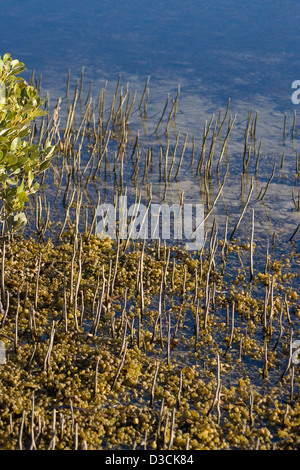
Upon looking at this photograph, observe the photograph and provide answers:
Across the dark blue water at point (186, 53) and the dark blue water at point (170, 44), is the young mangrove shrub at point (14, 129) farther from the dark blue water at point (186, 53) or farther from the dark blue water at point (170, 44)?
the dark blue water at point (170, 44)

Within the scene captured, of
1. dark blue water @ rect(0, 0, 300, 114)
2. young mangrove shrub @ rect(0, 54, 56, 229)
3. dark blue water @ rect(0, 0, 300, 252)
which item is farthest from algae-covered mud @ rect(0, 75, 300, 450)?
dark blue water @ rect(0, 0, 300, 114)

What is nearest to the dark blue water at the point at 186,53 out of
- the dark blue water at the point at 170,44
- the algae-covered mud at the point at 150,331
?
the dark blue water at the point at 170,44

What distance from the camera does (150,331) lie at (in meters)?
3.71

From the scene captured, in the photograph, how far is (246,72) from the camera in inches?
347

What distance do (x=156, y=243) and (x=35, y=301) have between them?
1.23m

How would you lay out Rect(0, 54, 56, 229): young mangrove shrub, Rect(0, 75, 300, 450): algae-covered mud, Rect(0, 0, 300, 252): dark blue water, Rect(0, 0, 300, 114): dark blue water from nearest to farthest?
Rect(0, 75, 300, 450): algae-covered mud → Rect(0, 54, 56, 229): young mangrove shrub → Rect(0, 0, 300, 252): dark blue water → Rect(0, 0, 300, 114): dark blue water

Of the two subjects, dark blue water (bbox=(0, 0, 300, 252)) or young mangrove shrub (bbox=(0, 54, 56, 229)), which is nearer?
young mangrove shrub (bbox=(0, 54, 56, 229))

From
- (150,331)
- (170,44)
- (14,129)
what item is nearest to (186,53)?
(170,44)

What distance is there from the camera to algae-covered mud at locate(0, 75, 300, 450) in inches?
115

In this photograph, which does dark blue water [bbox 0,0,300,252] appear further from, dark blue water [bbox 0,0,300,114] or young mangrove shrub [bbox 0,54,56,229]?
young mangrove shrub [bbox 0,54,56,229]

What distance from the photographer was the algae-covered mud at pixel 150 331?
9.61ft

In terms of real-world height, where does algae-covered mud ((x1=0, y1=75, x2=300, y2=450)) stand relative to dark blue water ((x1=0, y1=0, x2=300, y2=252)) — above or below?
below
